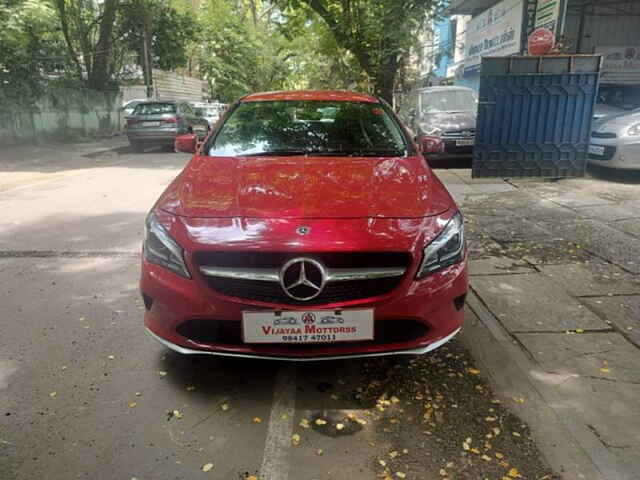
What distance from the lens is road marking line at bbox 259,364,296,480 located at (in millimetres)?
2209

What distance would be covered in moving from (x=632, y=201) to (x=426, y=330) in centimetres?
590

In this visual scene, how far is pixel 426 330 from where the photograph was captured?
2.55 m

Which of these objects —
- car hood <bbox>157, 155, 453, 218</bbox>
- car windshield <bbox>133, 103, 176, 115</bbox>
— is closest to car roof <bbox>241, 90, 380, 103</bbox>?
car hood <bbox>157, 155, 453, 218</bbox>

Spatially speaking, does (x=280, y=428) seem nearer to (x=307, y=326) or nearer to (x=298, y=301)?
(x=307, y=326)

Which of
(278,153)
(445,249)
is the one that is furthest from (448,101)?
(445,249)

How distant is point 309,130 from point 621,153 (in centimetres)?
645

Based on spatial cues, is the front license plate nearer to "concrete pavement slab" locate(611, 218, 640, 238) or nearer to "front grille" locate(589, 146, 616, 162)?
"concrete pavement slab" locate(611, 218, 640, 238)

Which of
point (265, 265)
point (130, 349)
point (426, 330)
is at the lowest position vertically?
point (130, 349)

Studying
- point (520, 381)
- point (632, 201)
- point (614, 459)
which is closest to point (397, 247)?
point (520, 381)

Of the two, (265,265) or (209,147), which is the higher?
(209,147)

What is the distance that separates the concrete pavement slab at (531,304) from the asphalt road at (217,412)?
1.12ft

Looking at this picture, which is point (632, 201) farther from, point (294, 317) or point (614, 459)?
point (294, 317)

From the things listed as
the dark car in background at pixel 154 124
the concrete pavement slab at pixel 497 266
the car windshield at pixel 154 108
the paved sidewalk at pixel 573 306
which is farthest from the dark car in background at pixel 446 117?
the car windshield at pixel 154 108

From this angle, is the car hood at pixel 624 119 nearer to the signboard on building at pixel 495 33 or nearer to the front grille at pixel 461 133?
the front grille at pixel 461 133
